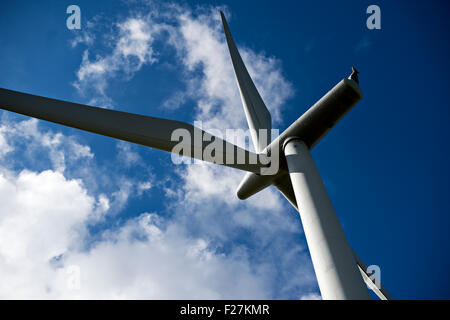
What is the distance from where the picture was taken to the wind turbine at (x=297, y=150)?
5.86m

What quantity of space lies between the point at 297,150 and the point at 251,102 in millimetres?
5635

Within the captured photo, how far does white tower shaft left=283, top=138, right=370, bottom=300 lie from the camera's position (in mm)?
5469

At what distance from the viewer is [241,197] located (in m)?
12.0

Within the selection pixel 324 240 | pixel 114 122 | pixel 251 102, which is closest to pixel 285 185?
pixel 251 102

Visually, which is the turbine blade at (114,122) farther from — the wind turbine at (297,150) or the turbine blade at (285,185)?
the turbine blade at (285,185)

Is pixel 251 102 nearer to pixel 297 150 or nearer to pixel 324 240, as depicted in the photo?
pixel 297 150

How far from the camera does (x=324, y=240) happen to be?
20.6 feet

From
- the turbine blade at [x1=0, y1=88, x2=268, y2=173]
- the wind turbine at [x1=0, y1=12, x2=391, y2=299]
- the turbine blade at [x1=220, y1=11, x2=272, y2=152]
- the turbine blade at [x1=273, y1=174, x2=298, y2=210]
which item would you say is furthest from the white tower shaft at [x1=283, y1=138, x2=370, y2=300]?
the turbine blade at [x1=220, y1=11, x2=272, y2=152]

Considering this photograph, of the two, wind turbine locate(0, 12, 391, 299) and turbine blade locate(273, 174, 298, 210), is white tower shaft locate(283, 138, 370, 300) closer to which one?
wind turbine locate(0, 12, 391, 299)

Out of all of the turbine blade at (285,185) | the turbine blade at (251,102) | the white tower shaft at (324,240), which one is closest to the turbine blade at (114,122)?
the white tower shaft at (324,240)

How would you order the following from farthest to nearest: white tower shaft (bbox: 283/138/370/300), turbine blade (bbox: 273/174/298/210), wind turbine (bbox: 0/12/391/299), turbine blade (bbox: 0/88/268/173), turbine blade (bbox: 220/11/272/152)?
turbine blade (bbox: 220/11/272/152) → turbine blade (bbox: 273/174/298/210) → turbine blade (bbox: 0/88/268/173) → wind turbine (bbox: 0/12/391/299) → white tower shaft (bbox: 283/138/370/300)
